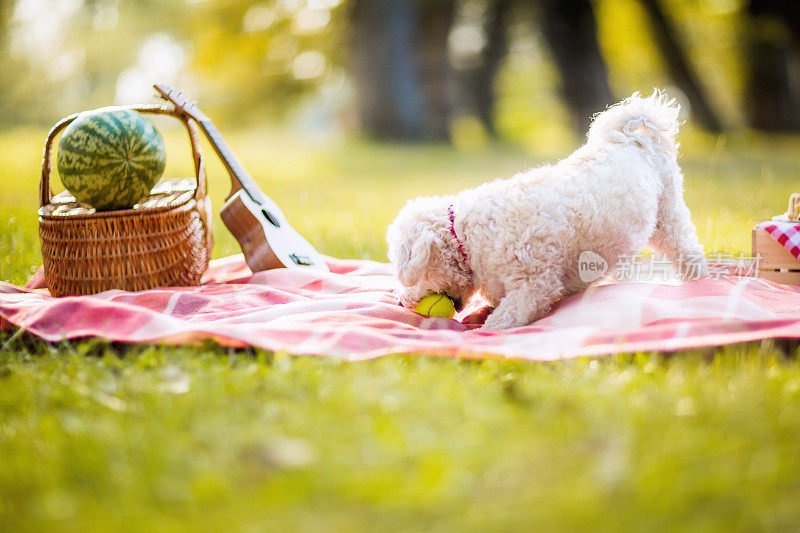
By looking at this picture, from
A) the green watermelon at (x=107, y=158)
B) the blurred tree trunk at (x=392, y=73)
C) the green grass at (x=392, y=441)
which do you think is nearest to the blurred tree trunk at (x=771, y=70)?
the blurred tree trunk at (x=392, y=73)

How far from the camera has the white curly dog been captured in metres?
3.05

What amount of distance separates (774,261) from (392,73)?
37.7 ft

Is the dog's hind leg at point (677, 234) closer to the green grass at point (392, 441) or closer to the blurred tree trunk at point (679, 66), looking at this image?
the green grass at point (392, 441)

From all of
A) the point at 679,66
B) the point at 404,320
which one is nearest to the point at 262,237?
the point at 404,320

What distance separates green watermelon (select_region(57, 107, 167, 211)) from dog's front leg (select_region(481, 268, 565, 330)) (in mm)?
2236

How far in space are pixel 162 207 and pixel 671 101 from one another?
2.95 meters

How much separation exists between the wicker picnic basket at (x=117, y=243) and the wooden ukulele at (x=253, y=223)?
0.36 m

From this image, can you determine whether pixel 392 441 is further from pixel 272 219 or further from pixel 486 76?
pixel 486 76

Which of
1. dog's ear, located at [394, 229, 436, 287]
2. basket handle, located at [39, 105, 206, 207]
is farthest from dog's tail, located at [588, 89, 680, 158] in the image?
basket handle, located at [39, 105, 206, 207]

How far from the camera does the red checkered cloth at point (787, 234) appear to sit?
3627 millimetres

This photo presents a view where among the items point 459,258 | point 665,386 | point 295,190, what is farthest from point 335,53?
point 665,386

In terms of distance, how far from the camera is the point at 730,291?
10.4 ft

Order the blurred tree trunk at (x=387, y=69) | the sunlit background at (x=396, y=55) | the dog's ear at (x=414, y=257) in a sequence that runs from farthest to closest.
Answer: the sunlit background at (x=396, y=55) < the blurred tree trunk at (x=387, y=69) < the dog's ear at (x=414, y=257)

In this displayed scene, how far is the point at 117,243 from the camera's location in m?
3.60
